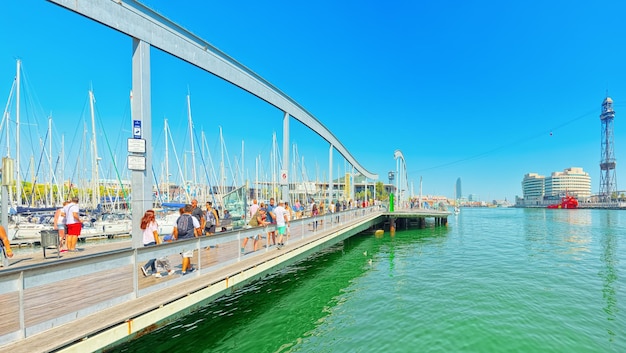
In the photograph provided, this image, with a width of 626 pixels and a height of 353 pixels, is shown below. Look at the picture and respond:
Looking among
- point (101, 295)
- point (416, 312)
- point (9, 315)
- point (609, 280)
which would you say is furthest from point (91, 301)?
point (609, 280)

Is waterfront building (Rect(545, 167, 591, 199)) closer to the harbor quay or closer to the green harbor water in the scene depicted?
the green harbor water

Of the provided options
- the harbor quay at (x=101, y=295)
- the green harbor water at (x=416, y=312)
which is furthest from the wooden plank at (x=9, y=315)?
the green harbor water at (x=416, y=312)

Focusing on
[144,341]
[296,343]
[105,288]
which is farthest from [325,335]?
[105,288]

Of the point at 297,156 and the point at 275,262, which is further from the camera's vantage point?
the point at 297,156

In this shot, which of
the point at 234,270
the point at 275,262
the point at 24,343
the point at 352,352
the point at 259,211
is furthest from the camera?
the point at 259,211

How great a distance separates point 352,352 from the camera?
7.21 meters

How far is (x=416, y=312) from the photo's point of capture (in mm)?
9641

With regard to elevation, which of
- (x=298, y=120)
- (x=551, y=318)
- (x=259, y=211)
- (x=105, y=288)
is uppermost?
(x=298, y=120)

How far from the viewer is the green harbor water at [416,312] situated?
299 inches

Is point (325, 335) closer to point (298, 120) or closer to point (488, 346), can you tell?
point (488, 346)

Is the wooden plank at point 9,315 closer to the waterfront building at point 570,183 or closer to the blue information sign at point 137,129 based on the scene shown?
the blue information sign at point 137,129

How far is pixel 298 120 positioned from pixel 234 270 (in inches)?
516

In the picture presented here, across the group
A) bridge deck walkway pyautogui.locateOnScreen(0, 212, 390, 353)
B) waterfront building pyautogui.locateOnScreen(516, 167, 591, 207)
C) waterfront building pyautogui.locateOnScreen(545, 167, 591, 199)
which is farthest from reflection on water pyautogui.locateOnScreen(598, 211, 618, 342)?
waterfront building pyautogui.locateOnScreen(545, 167, 591, 199)

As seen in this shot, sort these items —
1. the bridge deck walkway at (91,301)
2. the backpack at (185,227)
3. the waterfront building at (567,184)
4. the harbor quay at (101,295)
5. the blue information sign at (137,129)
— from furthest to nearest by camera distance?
the waterfront building at (567,184) < the backpack at (185,227) < the blue information sign at (137,129) < the bridge deck walkway at (91,301) < the harbor quay at (101,295)
